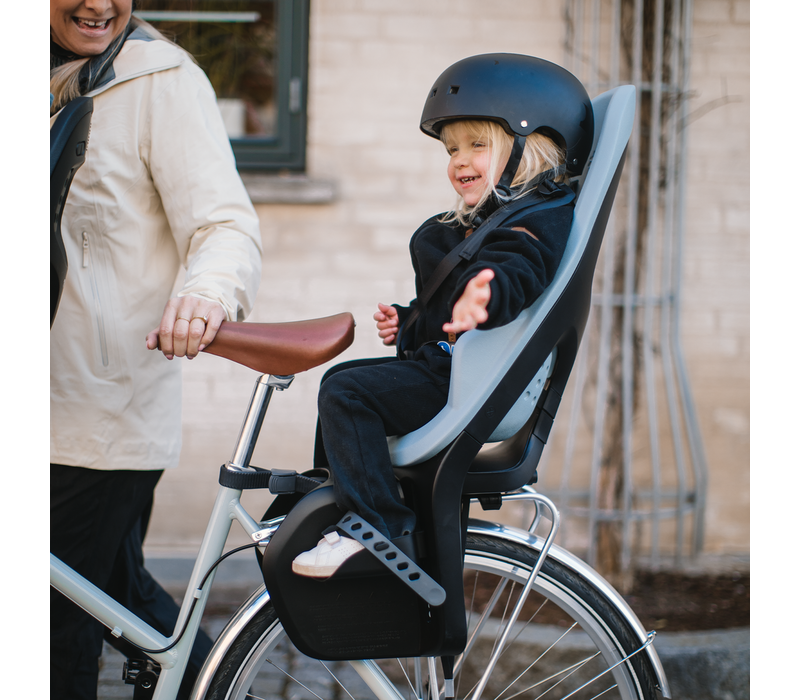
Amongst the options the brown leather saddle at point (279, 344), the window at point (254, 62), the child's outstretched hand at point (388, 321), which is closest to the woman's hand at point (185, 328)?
the brown leather saddle at point (279, 344)

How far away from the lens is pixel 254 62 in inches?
146

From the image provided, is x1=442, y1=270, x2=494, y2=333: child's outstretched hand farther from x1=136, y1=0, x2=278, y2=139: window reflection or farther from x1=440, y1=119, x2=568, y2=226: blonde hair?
x1=136, y1=0, x2=278, y2=139: window reflection

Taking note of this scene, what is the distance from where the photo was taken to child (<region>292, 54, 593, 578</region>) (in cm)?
131

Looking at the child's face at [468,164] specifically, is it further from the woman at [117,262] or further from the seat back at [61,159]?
the seat back at [61,159]

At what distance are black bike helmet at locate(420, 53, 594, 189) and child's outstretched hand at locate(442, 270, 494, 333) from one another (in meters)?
0.43

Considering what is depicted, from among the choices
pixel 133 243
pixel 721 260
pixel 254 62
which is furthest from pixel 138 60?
pixel 721 260

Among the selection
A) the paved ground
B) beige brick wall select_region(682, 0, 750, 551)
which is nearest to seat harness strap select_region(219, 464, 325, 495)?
the paved ground

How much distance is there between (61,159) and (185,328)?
373 millimetres

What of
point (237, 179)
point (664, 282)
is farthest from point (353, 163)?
point (237, 179)

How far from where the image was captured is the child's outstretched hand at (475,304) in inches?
47.9

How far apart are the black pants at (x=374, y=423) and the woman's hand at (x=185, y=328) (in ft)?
0.85
